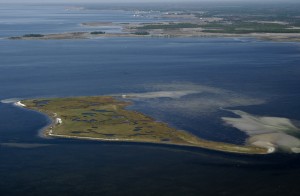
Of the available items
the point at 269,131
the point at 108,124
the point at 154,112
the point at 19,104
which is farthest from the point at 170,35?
the point at 269,131

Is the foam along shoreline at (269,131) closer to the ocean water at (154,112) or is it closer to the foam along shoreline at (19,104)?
the ocean water at (154,112)

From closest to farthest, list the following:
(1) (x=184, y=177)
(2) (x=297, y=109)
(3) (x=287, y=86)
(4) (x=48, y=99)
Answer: (1) (x=184, y=177) → (2) (x=297, y=109) → (4) (x=48, y=99) → (3) (x=287, y=86)

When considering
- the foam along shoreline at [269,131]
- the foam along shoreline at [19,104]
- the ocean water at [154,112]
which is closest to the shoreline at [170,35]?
the ocean water at [154,112]

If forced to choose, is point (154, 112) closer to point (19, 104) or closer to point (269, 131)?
point (269, 131)

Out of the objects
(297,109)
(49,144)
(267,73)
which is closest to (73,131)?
(49,144)

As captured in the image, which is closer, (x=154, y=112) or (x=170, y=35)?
(x=154, y=112)

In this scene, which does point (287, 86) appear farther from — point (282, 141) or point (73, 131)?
point (73, 131)

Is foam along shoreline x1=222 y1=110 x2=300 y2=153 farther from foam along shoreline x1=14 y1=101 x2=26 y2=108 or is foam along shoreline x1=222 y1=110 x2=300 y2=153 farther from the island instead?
foam along shoreline x1=14 y1=101 x2=26 y2=108
